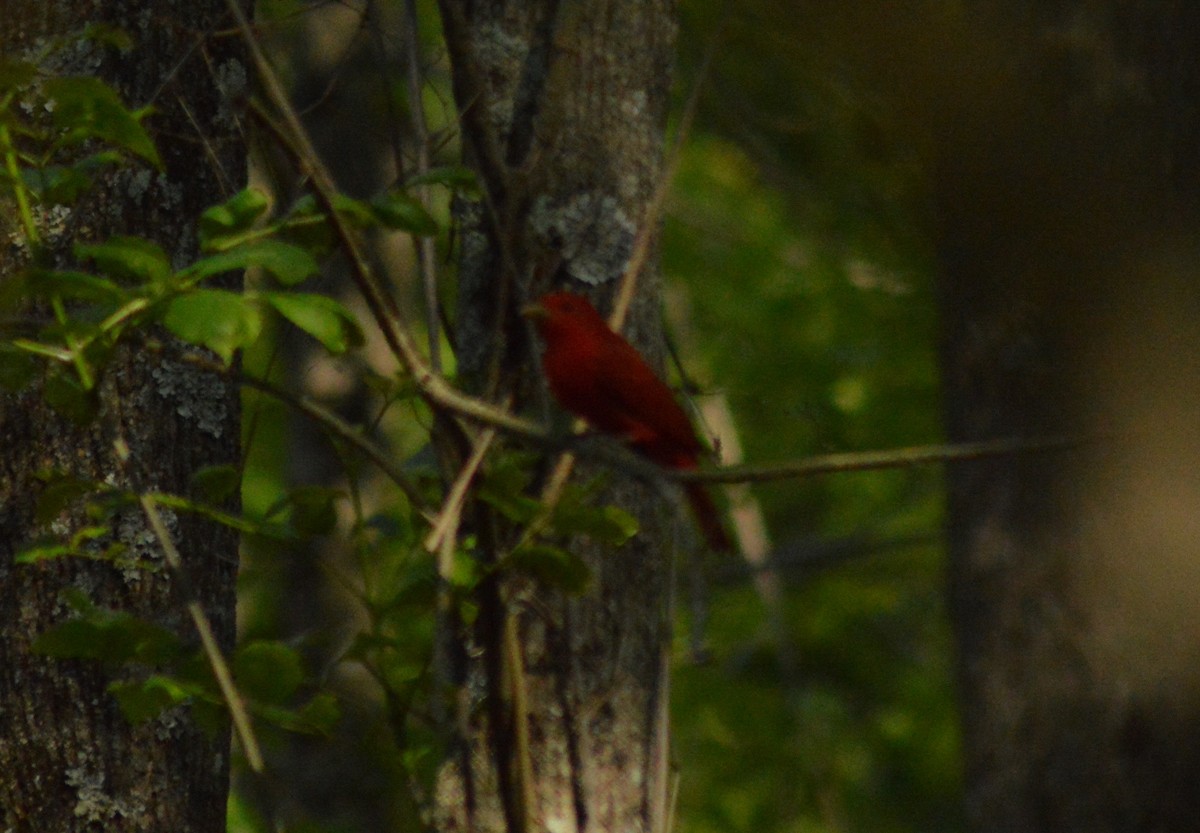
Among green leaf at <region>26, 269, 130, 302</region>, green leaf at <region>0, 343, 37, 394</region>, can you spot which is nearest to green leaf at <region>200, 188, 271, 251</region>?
green leaf at <region>26, 269, 130, 302</region>

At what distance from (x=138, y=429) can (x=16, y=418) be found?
0.19 meters

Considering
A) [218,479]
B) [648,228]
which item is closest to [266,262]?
[218,479]

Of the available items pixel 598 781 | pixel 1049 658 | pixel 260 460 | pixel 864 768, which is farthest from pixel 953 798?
pixel 598 781

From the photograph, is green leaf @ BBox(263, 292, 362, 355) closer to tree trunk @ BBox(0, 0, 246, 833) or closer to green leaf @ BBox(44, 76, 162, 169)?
green leaf @ BBox(44, 76, 162, 169)

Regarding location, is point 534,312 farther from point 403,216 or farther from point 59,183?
point 59,183

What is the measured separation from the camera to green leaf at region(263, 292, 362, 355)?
1.87m

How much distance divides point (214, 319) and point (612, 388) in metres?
1.62

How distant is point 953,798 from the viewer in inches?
373

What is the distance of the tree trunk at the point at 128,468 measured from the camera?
256 centimetres

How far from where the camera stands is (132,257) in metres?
1.84

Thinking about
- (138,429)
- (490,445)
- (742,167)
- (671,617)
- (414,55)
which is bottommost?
(671,617)

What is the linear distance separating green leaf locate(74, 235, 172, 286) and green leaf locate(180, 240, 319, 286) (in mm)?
28

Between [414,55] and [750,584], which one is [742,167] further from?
[414,55]

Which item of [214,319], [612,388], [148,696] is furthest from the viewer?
[612,388]
